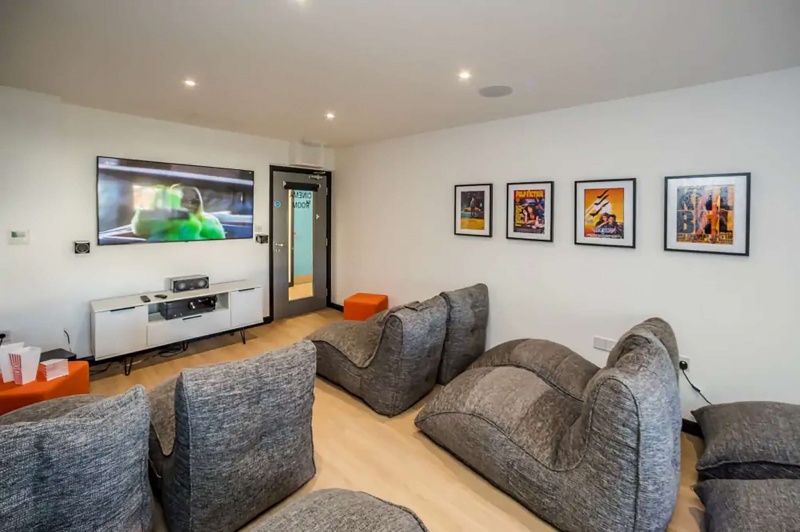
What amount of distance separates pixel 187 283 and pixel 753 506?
488cm

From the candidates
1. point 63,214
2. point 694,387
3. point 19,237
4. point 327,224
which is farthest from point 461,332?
point 19,237

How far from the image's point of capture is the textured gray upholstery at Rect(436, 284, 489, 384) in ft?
11.4

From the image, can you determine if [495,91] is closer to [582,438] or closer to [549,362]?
[549,362]

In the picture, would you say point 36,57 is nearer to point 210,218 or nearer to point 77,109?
point 77,109

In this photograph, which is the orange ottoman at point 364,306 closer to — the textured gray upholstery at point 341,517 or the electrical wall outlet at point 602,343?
the electrical wall outlet at point 602,343

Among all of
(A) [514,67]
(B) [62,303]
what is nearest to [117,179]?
(B) [62,303]

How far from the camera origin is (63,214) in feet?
12.4

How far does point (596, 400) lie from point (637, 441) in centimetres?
22

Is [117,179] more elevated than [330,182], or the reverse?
[330,182]

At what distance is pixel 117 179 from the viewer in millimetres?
4074

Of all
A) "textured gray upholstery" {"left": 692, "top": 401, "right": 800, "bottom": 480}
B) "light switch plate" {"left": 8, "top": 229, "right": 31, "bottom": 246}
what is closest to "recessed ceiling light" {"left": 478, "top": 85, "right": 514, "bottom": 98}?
"textured gray upholstery" {"left": 692, "top": 401, "right": 800, "bottom": 480}

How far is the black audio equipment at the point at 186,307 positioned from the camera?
417cm

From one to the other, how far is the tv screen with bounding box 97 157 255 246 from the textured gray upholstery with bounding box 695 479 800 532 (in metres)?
5.09

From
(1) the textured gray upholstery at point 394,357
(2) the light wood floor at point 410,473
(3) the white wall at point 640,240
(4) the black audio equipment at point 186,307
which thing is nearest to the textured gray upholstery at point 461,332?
(1) the textured gray upholstery at point 394,357
